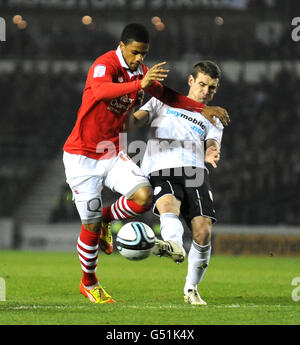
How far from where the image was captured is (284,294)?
29.5ft

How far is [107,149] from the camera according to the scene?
25.0ft

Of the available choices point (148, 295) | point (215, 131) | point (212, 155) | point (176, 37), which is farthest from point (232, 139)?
point (212, 155)

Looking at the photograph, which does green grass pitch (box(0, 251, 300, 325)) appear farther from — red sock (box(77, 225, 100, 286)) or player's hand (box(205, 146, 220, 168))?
player's hand (box(205, 146, 220, 168))

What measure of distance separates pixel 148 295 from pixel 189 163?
182cm

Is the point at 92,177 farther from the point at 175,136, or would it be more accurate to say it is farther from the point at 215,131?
the point at 215,131

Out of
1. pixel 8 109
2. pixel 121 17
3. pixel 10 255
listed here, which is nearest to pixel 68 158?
pixel 10 255

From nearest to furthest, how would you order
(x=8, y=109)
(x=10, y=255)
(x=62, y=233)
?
1. (x=10, y=255)
2. (x=62, y=233)
3. (x=8, y=109)

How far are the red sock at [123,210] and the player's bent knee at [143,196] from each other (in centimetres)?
9

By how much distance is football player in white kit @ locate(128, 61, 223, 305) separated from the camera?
7512 mm

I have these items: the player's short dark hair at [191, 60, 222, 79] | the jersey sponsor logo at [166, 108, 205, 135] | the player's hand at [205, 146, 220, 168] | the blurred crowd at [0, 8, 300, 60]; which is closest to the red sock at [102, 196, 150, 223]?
the player's hand at [205, 146, 220, 168]

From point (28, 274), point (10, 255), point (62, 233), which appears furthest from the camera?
point (62, 233)

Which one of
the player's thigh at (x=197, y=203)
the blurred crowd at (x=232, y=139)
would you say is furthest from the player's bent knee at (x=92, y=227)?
the blurred crowd at (x=232, y=139)
